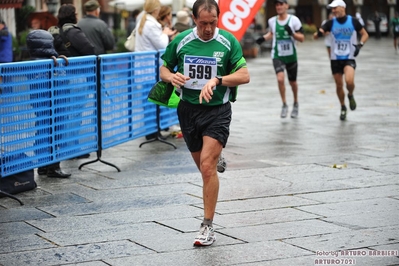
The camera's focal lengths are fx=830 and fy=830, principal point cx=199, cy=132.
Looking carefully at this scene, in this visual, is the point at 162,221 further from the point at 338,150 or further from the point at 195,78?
the point at 338,150

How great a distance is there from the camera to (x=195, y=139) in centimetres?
631

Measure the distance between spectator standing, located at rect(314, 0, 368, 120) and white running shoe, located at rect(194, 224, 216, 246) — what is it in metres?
7.80

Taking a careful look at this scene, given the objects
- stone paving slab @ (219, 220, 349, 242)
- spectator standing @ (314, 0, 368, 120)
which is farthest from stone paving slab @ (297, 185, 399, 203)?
spectator standing @ (314, 0, 368, 120)

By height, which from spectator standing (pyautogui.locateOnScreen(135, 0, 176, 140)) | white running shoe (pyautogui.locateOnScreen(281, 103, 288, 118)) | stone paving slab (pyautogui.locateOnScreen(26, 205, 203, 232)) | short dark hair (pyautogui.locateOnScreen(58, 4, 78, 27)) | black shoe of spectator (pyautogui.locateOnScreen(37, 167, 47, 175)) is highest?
short dark hair (pyautogui.locateOnScreen(58, 4, 78, 27))

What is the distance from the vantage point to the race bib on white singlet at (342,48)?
13.3 m

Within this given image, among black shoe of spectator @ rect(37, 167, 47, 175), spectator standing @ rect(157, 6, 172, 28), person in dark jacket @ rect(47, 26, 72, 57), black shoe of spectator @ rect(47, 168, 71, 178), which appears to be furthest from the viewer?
spectator standing @ rect(157, 6, 172, 28)

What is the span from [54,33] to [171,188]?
2.70 meters

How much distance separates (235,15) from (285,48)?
3190 millimetres

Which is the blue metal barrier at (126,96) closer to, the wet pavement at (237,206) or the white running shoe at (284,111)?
the wet pavement at (237,206)

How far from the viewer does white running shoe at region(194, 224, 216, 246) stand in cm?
587

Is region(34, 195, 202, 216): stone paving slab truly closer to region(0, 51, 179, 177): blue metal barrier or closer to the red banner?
region(0, 51, 179, 177): blue metal barrier

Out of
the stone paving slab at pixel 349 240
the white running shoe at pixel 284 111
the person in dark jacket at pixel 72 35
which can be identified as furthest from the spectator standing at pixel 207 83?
the white running shoe at pixel 284 111

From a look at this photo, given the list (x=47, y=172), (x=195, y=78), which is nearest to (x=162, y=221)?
(x=195, y=78)

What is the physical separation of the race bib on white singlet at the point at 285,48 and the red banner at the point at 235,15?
9.93 ft
